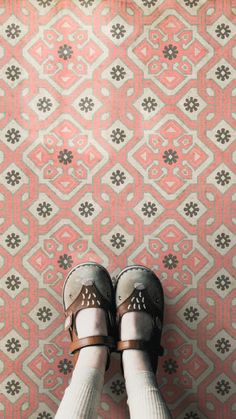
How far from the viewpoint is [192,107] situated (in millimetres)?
1248

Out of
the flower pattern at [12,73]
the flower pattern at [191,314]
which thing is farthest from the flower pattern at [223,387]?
the flower pattern at [12,73]

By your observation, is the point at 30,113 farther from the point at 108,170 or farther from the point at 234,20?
→ the point at 234,20

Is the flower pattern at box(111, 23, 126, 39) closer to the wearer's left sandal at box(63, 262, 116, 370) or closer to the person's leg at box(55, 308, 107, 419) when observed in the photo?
the wearer's left sandal at box(63, 262, 116, 370)

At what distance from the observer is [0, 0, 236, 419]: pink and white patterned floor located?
4.03 ft

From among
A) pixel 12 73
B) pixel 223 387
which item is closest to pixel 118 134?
pixel 12 73

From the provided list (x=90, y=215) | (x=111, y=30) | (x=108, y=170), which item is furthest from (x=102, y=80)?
(x=90, y=215)

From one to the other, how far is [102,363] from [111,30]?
81 centimetres

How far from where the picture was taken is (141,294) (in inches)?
46.5

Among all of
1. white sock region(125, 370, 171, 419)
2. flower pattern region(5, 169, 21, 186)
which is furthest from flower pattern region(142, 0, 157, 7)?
white sock region(125, 370, 171, 419)

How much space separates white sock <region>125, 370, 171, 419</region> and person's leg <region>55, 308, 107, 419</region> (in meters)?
0.07

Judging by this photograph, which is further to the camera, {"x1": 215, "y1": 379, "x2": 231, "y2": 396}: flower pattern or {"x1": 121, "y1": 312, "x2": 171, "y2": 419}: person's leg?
{"x1": 215, "y1": 379, "x2": 231, "y2": 396}: flower pattern

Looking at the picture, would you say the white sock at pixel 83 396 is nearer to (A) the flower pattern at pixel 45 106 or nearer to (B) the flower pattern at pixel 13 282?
(B) the flower pattern at pixel 13 282

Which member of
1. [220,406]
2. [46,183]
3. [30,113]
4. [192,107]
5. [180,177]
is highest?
[30,113]

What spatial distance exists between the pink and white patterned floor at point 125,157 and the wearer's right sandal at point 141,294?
0.04 m
